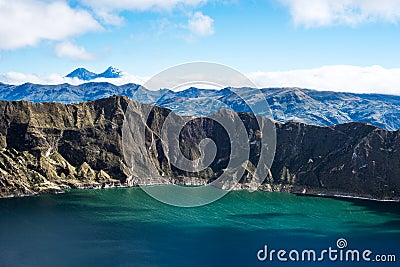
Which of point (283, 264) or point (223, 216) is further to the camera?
point (223, 216)

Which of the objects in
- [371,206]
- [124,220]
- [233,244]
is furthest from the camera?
[371,206]

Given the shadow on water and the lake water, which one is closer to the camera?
the lake water

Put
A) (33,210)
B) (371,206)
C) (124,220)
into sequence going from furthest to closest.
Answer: (371,206)
(33,210)
(124,220)

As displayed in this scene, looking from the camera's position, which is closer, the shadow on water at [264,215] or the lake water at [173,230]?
the lake water at [173,230]

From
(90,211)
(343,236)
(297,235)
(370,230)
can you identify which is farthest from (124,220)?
(370,230)

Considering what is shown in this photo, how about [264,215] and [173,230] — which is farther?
[264,215]

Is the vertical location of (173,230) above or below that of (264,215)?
below

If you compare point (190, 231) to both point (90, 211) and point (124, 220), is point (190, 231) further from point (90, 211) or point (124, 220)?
point (90, 211)
